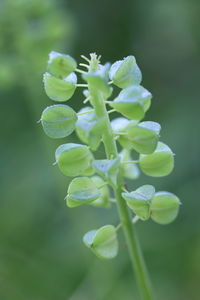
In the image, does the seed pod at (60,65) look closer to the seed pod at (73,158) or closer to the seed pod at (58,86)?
the seed pod at (58,86)

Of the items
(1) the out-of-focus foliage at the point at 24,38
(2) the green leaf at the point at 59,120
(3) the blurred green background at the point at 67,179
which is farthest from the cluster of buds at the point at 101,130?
(1) the out-of-focus foliage at the point at 24,38

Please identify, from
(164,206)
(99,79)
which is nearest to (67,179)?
(164,206)

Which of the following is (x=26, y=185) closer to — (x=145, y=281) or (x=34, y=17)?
(x=34, y=17)

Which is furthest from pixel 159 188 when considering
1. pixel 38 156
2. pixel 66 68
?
pixel 66 68

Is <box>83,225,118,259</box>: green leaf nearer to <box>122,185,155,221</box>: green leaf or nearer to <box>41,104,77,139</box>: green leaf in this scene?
<box>122,185,155,221</box>: green leaf

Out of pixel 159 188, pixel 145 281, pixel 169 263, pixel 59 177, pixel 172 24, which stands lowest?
pixel 169 263
